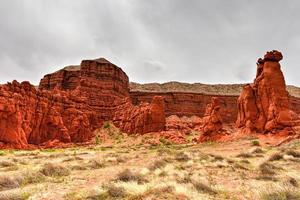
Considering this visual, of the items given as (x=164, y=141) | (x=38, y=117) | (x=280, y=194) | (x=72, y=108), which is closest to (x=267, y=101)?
(x=164, y=141)

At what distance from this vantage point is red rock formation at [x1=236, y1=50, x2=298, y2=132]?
3734 centimetres

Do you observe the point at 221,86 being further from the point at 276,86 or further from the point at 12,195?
the point at 12,195

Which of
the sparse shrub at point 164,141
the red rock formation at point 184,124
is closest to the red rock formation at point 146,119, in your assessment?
the sparse shrub at point 164,141

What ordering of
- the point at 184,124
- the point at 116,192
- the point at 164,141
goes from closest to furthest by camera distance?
the point at 116,192 < the point at 164,141 < the point at 184,124

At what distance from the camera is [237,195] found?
445 inches

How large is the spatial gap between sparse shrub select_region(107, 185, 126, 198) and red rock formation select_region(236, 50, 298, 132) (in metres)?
30.4

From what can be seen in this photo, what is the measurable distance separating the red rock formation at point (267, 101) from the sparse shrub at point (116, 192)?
99.6 feet

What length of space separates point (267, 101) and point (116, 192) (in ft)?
108

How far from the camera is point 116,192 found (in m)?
10.6

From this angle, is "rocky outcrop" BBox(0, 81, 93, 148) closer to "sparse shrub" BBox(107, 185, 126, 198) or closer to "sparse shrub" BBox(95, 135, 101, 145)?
"sparse shrub" BBox(95, 135, 101, 145)

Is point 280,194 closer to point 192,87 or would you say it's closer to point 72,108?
point 72,108

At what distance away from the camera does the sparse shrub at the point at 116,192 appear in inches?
413

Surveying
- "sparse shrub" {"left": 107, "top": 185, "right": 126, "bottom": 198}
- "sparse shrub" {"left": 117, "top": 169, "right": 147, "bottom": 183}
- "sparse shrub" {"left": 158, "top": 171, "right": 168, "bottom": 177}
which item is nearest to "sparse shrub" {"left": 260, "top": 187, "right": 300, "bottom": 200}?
"sparse shrub" {"left": 107, "top": 185, "right": 126, "bottom": 198}

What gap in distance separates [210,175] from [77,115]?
48723 mm
